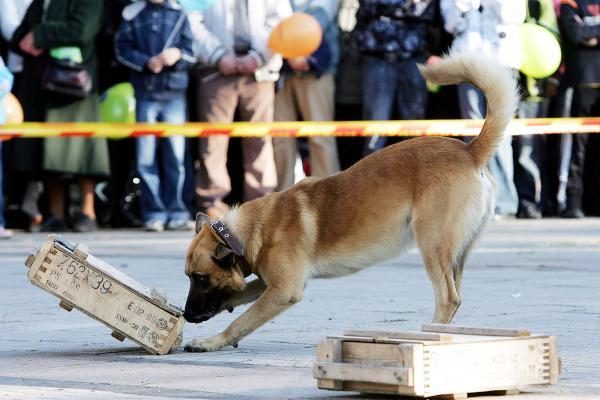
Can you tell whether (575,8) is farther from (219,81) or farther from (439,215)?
(439,215)

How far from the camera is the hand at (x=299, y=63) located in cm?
1476

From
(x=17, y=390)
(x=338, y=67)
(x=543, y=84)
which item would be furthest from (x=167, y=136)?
(x=17, y=390)

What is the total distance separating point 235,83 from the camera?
14648 mm

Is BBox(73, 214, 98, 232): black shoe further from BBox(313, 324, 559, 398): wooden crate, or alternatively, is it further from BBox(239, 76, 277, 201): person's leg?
BBox(313, 324, 559, 398): wooden crate

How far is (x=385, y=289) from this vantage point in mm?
9828

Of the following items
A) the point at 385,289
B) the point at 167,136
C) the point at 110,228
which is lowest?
the point at 110,228

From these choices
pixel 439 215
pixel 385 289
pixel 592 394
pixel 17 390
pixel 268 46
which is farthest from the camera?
pixel 268 46

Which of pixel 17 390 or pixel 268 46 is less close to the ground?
pixel 17 390

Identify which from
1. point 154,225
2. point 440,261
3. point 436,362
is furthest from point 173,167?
point 436,362

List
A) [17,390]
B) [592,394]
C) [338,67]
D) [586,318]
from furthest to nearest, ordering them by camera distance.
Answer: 1. [338,67]
2. [586,318]
3. [17,390]
4. [592,394]

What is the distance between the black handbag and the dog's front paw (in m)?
7.13

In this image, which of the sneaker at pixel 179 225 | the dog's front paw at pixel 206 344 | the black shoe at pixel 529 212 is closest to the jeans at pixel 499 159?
the black shoe at pixel 529 212

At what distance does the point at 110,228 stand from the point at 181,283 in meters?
5.52

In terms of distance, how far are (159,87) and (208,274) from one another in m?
7.34
